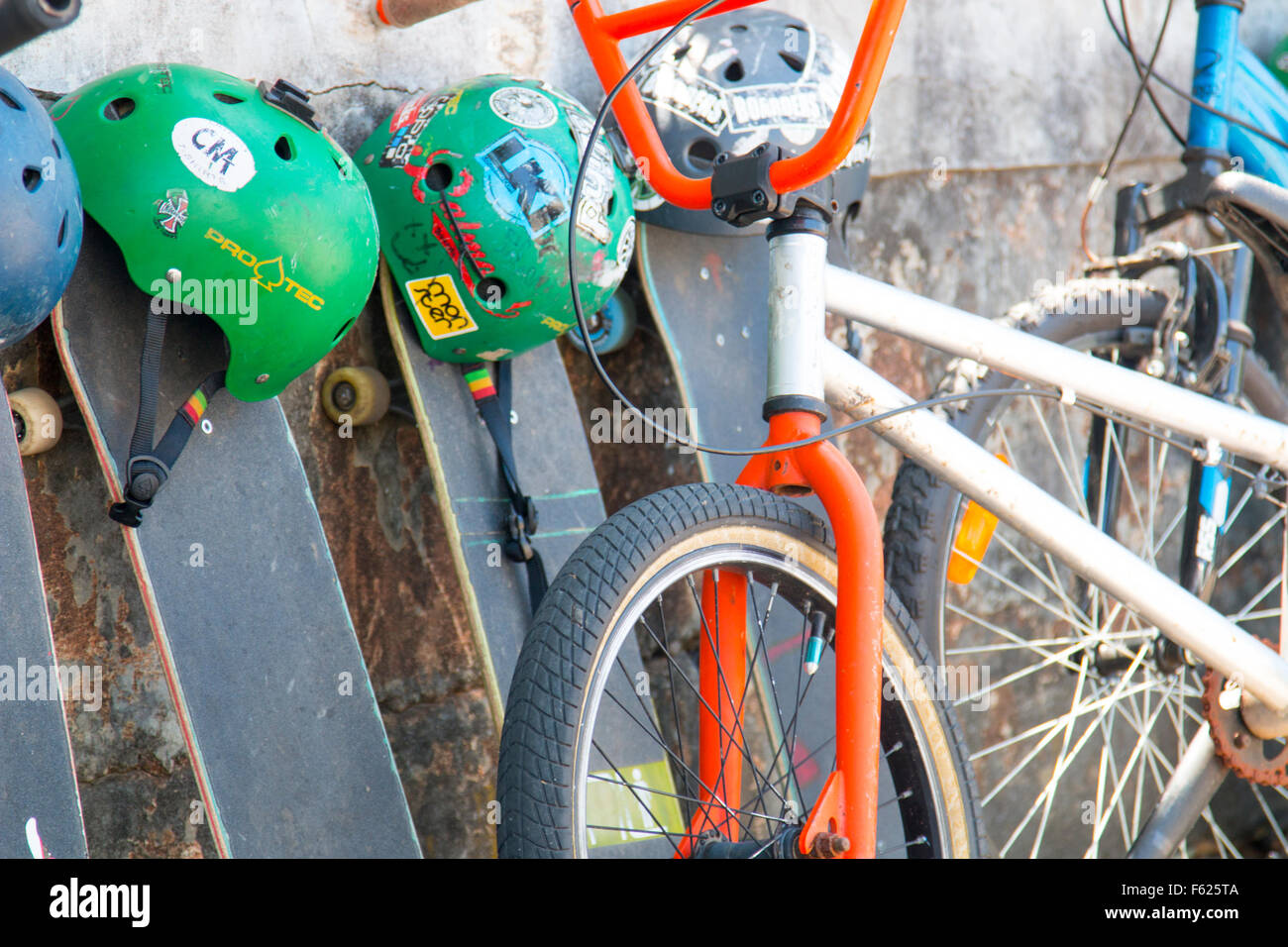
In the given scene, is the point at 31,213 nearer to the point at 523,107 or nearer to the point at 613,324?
the point at 523,107

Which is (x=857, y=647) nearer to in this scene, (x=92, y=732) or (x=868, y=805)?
(x=868, y=805)

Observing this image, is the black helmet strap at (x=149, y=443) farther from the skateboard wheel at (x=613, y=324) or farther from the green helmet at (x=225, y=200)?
the skateboard wheel at (x=613, y=324)

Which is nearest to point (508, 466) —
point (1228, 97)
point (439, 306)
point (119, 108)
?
point (439, 306)

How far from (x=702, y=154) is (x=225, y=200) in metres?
0.93

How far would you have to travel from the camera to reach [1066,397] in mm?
1769

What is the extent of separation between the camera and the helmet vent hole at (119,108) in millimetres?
1568

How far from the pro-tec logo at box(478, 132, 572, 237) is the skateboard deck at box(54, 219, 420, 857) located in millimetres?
455

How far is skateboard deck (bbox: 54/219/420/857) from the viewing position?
1.62m

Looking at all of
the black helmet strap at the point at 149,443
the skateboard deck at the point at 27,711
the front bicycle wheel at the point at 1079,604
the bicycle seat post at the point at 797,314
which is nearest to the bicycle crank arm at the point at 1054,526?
the bicycle seat post at the point at 797,314

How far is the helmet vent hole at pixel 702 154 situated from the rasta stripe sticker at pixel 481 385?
0.54 m

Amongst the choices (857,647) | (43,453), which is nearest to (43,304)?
(43,453)

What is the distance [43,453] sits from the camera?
180 centimetres

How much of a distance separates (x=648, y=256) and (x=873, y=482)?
0.84 m

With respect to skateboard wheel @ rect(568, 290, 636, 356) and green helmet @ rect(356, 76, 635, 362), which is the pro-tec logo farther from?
skateboard wheel @ rect(568, 290, 636, 356)
